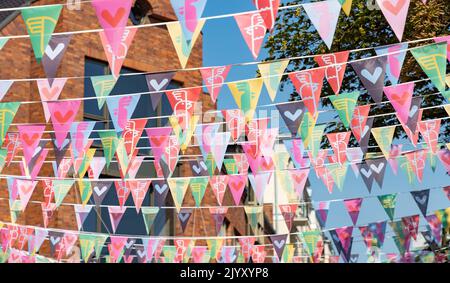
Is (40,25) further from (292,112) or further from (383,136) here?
(383,136)


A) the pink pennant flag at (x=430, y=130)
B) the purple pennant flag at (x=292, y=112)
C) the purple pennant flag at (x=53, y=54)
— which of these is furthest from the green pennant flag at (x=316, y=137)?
the purple pennant flag at (x=53, y=54)

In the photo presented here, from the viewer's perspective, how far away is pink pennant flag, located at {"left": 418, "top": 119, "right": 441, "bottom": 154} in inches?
539

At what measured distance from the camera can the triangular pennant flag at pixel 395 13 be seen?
8.59 metres

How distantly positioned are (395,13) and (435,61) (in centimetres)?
206

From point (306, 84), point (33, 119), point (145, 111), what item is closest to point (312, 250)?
point (145, 111)

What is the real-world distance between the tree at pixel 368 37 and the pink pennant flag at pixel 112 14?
797 centimetres

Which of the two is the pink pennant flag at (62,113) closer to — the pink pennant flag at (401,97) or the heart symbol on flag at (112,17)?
the heart symbol on flag at (112,17)

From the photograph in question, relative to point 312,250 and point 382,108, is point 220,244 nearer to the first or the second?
point 312,250

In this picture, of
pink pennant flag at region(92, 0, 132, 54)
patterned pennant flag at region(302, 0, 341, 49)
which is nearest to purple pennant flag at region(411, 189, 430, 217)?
patterned pennant flag at region(302, 0, 341, 49)

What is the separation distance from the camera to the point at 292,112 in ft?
40.4

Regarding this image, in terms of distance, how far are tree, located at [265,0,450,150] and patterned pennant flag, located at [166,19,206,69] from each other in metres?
6.75

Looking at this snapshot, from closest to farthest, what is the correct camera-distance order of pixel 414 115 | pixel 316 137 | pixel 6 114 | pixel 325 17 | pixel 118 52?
pixel 118 52 < pixel 325 17 < pixel 6 114 < pixel 414 115 < pixel 316 137

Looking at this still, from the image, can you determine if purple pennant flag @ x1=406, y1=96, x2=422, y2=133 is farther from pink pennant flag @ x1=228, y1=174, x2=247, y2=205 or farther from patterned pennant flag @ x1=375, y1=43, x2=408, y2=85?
pink pennant flag @ x1=228, y1=174, x2=247, y2=205

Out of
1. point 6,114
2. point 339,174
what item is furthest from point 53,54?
point 339,174
